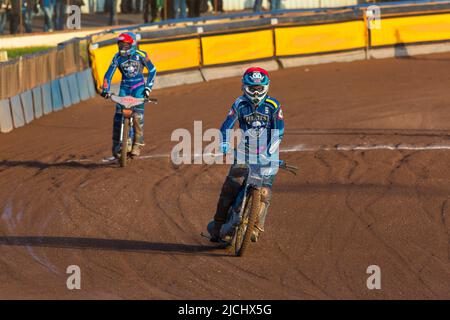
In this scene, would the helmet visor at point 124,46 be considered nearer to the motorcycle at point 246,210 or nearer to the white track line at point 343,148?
the white track line at point 343,148

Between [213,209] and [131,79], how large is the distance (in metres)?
3.86

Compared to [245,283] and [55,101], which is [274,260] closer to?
[245,283]

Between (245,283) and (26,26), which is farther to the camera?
(26,26)

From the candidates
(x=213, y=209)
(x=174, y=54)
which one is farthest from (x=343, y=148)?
(x=174, y=54)

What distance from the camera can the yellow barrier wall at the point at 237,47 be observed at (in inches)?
973

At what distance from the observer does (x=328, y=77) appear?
24.0 meters

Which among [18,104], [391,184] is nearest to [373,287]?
[391,184]

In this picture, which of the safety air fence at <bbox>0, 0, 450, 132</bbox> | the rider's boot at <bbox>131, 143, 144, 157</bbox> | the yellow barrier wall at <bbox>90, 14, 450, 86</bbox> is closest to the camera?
the rider's boot at <bbox>131, 143, 144, 157</bbox>

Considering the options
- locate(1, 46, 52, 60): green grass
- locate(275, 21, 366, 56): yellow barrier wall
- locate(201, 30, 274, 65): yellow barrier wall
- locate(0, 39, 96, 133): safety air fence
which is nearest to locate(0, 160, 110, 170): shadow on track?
locate(0, 39, 96, 133): safety air fence

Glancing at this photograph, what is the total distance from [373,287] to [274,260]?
4.53 ft

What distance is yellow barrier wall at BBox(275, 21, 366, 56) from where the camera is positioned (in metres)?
25.4

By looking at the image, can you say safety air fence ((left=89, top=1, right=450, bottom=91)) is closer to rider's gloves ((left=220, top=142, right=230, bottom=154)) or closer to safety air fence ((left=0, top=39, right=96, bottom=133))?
safety air fence ((left=0, top=39, right=96, bottom=133))

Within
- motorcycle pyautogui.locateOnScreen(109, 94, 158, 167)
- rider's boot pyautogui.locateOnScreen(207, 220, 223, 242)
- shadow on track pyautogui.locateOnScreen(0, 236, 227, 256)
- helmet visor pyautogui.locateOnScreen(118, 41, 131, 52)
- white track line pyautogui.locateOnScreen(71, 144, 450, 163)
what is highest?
helmet visor pyautogui.locateOnScreen(118, 41, 131, 52)

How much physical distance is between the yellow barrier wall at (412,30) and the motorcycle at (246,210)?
1573 cm
